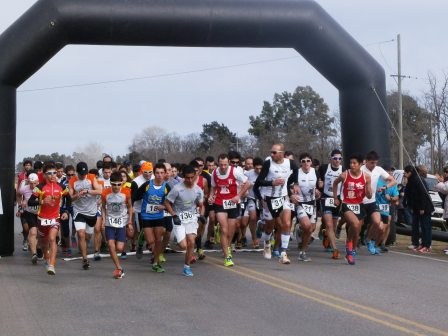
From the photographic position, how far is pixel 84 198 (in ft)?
42.4

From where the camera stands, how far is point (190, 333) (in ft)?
22.9

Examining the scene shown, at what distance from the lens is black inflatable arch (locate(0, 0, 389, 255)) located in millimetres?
13547

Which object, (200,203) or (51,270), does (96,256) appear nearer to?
(51,270)

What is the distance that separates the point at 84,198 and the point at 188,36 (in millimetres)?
4077

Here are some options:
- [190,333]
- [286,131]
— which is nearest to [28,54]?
[190,333]

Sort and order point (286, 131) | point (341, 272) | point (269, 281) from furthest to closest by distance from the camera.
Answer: point (286, 131)
point (341, 272)
point (269, 281)

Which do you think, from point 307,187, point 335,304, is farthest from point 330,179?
point 335,304

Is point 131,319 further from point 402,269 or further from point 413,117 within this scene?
point 413,117

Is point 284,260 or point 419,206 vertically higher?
point 419,206

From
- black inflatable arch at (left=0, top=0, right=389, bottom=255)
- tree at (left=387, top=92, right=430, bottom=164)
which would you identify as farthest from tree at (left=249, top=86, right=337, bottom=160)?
black inflatable arch at (left=0, top=0, right=389, bottom=255)

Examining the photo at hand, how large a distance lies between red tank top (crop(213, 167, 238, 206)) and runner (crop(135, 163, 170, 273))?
123 centimetres

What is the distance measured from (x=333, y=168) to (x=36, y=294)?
266 inches

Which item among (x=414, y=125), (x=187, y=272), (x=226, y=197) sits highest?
(x=414, y=125)

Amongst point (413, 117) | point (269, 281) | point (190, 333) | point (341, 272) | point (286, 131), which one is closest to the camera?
point (190, 333)
